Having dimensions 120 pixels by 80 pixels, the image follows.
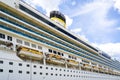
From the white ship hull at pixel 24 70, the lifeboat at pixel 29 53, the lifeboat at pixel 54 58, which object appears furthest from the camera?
the lifeboat at pixel 54 58

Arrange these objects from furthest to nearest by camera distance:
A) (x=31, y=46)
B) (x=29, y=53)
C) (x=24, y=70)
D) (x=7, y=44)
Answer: (x=31, y=46), (x=29, y=53), (x=24, y=70), (x=7, y=44)

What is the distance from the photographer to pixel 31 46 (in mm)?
21547

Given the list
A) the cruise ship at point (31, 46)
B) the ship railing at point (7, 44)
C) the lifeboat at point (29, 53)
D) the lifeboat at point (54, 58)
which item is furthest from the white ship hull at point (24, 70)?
the lifeboat at point (54, 58)

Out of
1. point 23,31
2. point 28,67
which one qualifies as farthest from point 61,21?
point 28,67

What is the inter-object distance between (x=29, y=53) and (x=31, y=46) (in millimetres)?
1585

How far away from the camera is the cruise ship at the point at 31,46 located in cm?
1742

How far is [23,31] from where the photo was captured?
806 inches

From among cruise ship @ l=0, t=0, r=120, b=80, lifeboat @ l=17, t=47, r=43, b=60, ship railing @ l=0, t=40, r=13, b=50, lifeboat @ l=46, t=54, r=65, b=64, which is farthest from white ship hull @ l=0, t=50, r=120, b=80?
lifeboat @ l=46, t=54, r=65, b=64

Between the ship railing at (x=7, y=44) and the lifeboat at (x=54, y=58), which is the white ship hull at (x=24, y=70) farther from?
the lifeboat at (x=54, y=58)

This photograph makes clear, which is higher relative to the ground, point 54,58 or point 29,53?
point 29,53

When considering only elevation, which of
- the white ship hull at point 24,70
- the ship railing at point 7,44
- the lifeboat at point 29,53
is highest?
the ship railing at point 7,44

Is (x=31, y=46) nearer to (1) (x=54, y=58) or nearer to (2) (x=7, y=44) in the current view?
(2) (x=7, y=44)

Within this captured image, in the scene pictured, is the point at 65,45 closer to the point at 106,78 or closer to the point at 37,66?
the point at 37,66

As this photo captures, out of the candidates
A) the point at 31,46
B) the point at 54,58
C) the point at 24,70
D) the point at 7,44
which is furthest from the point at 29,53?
the point at 54,58
